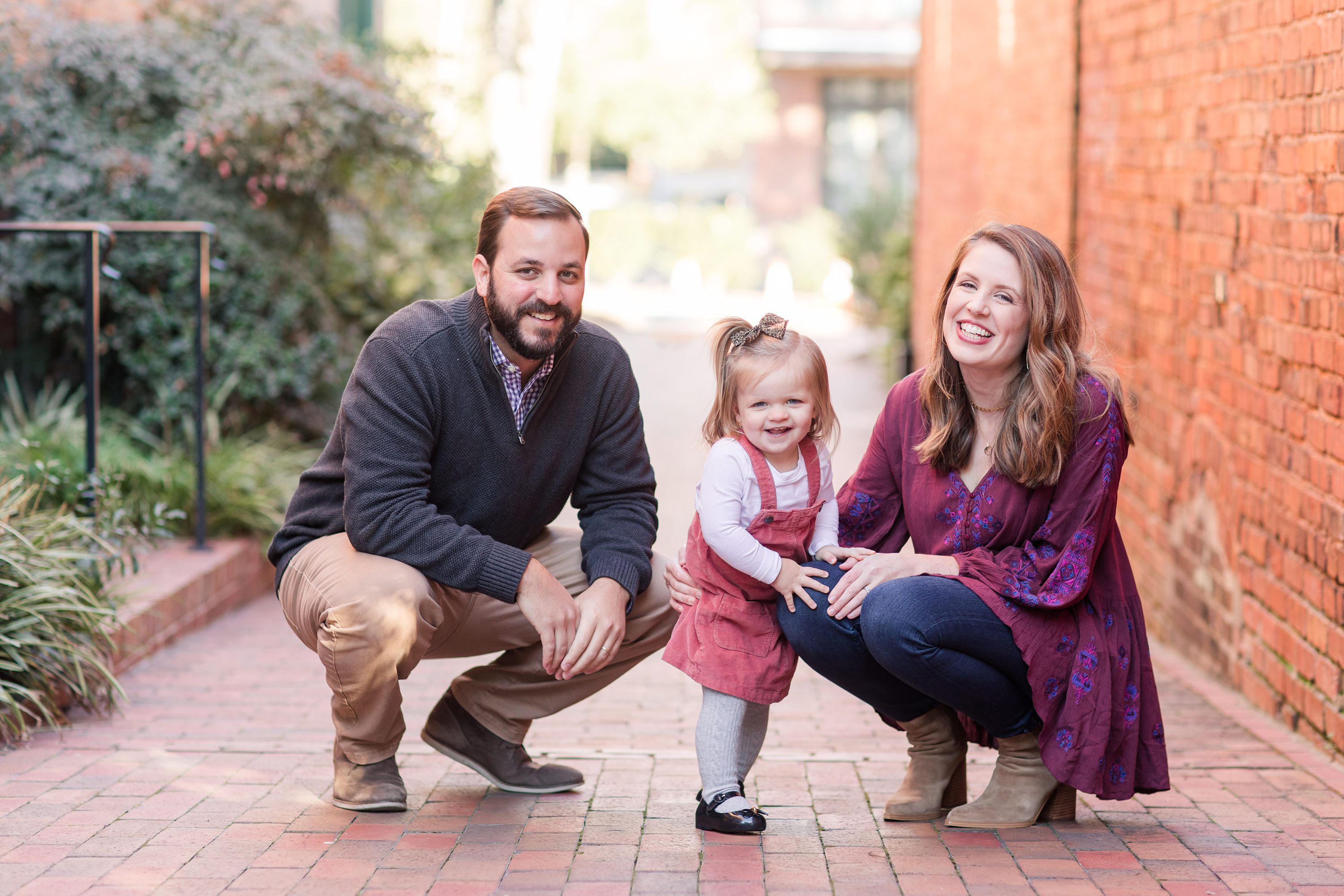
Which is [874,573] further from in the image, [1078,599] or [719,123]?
[719,123]

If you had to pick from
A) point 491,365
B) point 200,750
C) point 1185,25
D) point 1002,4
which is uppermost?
point 1002,4

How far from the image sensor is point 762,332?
3162 mm

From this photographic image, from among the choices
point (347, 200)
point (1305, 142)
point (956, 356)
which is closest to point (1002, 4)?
point (347, 200)

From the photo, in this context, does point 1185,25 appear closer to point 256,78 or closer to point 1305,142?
point 1305,142

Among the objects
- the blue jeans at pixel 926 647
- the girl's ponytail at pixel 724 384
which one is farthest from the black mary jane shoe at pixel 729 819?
the girl's ponytail at pixel 724 384

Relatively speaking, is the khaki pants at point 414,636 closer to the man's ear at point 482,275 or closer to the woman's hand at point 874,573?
the woman's hand at point 874,573

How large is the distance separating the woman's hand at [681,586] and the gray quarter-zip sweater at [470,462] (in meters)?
0.10

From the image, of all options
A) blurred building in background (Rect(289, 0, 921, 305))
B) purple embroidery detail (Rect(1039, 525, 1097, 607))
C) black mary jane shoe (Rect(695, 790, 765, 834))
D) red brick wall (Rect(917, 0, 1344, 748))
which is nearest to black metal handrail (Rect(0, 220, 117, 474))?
black mary jane shoe (Rect(695, 790, 765, 834))

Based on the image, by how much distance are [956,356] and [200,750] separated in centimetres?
227

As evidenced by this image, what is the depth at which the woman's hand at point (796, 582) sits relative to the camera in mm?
3145

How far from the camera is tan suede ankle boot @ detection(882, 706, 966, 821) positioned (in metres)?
3.34

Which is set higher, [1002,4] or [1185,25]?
[1002,4]

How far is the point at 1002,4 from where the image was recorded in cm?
973

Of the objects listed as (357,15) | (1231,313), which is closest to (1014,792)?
(1231,313)
